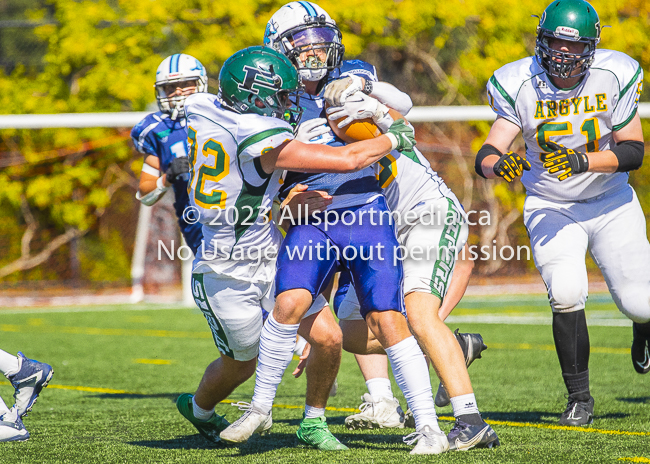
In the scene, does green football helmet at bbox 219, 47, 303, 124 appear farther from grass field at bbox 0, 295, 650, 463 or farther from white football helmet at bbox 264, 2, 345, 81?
grass field at bbox 0, 295, 650, 463

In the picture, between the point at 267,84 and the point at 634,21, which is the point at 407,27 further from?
the point at 267,84

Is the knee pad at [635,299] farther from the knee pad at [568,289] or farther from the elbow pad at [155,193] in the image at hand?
the elbow pad at [155,193]

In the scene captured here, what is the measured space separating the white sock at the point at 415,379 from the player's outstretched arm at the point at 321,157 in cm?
73

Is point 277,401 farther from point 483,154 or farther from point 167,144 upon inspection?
point 483,154

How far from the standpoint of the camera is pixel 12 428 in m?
3.59

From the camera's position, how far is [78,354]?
7.45m

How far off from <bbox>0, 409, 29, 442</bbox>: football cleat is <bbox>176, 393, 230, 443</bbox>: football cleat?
71 cm

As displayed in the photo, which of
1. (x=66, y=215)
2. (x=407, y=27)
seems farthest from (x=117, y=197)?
(x=407, y=27)

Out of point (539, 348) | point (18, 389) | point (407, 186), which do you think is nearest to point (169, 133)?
point (407, 186)

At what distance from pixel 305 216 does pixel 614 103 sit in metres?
1.76

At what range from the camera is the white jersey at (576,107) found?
4.05 metres

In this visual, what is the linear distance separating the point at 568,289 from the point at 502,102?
3.30 feet

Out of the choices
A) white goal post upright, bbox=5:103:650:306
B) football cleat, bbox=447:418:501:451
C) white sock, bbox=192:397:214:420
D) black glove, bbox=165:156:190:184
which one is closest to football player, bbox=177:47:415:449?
white sock, bbox=192:397:214:420

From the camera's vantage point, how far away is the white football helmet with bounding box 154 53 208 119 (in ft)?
16.6
